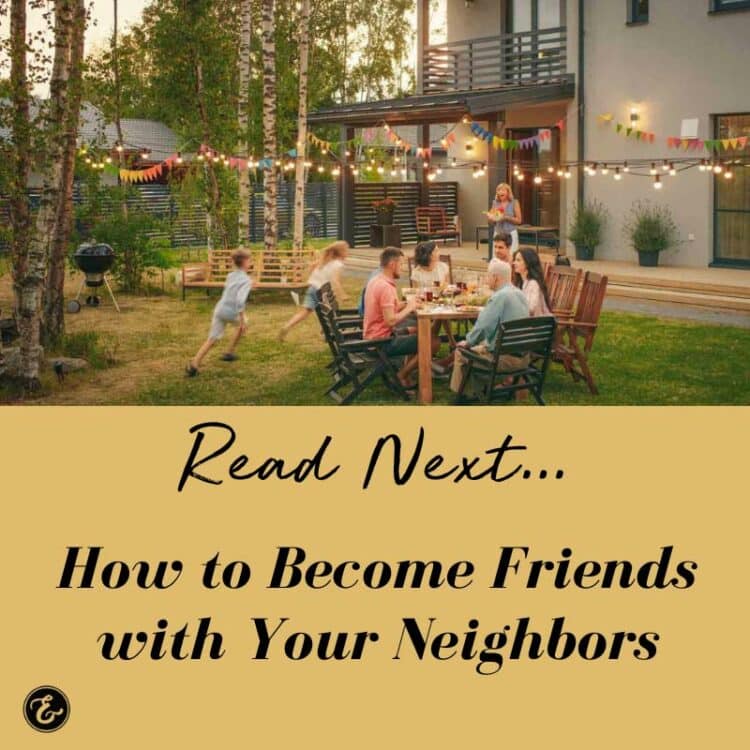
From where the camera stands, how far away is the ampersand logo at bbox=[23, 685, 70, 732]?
13.5 feet

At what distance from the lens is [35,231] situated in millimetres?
10227

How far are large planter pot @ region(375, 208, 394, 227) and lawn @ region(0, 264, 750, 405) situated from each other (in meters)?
9.66

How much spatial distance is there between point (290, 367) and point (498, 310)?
3332 millimetres

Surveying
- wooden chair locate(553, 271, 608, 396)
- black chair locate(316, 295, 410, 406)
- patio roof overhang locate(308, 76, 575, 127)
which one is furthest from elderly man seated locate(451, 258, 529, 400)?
patio roof overhang locate(308, 76, 575, 127)

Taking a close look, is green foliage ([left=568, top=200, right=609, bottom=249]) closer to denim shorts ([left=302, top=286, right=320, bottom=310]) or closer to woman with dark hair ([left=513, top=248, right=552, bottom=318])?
denim shorts ([left=302, top=286, right=320, bottom=310])

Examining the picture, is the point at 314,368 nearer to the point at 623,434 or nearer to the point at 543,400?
the point at 543,400

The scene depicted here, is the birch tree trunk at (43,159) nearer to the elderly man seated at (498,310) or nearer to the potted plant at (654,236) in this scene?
the elderly man seated at (498,310)

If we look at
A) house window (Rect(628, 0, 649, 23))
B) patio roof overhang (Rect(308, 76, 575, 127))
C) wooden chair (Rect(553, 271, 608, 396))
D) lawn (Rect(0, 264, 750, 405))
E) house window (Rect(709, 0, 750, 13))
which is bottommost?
lawn (Rect(0, 264, 750, 405))

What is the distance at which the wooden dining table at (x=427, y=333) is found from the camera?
9.36m

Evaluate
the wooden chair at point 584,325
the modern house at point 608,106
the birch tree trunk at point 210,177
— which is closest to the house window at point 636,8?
the modern house at point 608,106

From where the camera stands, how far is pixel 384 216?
81.7 ft

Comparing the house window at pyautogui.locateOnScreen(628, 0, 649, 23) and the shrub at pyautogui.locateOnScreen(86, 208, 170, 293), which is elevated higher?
the house window at pyautogui.locateOnScreen(628, 0, 649, 23)

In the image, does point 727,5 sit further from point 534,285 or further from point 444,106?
point 534,285

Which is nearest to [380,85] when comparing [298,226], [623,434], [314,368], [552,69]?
[552,69]
